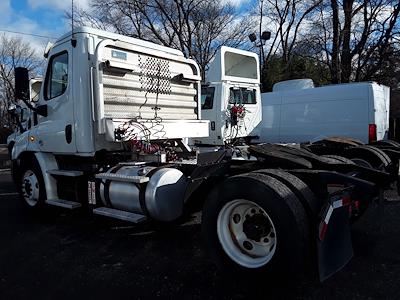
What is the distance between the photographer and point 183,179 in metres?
5.31

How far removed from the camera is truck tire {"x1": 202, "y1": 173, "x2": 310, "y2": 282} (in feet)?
11.7

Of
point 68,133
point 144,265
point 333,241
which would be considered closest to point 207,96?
point 68,133

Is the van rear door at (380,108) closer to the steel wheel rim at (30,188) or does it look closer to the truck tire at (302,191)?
the truck tire at (302,191)

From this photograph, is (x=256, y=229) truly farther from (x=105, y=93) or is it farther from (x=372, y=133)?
(x=372, y=133)

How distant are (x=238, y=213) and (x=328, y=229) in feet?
2.95

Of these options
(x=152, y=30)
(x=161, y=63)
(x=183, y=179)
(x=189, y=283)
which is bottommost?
(x=189, y=283)

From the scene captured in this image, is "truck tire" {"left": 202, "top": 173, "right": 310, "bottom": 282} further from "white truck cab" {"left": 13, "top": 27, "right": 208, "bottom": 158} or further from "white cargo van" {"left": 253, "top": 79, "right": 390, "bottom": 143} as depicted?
"white cargo van" {"left": 253, "top": 79, "right": 390, "bottom": 143}

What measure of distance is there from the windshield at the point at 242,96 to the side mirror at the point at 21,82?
5.42m

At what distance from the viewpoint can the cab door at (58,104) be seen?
19.9 feet

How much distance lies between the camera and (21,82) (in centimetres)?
625

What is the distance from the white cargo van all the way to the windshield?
2.80 ft

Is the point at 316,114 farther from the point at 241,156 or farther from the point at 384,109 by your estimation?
the point at 241,156

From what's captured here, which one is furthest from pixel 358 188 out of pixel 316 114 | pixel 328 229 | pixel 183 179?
pixel 316 114

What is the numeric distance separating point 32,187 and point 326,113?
7.54 metres
